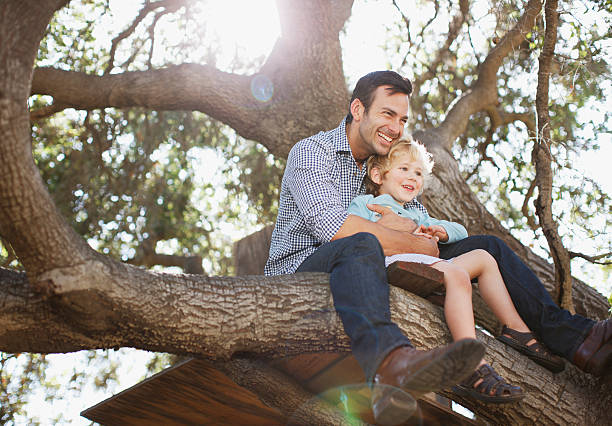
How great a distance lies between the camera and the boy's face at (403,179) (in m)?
4.06

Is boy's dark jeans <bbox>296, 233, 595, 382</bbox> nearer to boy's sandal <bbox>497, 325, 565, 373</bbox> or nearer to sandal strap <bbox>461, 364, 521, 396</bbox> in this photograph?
boy's sandal <bbox>497, 325, 565, 373</bbox>

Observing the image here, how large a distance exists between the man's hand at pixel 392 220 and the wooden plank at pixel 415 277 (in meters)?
0.57

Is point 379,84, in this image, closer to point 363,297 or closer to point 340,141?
point 340,141

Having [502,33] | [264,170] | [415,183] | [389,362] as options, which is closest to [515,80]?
[502,33]

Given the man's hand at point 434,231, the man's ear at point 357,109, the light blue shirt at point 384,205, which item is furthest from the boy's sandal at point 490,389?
the man's ear at point 357,109

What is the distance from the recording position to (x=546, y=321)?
11.0 ft

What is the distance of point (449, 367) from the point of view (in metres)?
2.32

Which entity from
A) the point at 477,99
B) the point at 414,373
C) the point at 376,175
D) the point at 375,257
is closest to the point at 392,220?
the point at 376,175

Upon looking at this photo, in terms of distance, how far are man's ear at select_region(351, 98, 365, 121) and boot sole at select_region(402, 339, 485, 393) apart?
2409 millimetres

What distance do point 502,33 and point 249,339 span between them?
343cm

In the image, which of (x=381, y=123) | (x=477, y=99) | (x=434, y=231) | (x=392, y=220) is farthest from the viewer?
(x=477, y=99)

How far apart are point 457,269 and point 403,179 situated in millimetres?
994

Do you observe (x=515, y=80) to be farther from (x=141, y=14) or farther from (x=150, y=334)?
(x=150, y=334)

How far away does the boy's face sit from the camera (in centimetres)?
406
